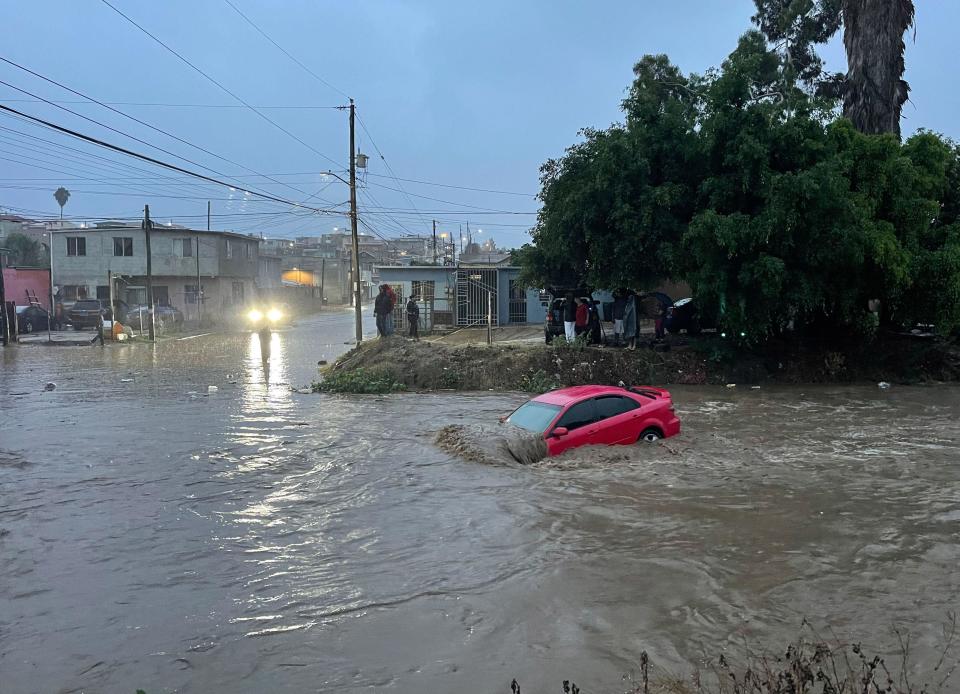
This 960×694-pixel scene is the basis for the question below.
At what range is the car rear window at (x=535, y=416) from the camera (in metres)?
12.2

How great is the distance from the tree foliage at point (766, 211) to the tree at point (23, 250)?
51883 millimetres

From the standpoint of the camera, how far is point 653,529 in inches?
361

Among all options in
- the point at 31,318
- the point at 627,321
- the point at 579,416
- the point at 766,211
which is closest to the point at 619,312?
the point at 627,321

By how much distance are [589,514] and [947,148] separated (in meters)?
18.9

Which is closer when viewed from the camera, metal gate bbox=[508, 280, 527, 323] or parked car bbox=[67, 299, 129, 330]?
metal gate bbox=[508, 280, 527, 323]

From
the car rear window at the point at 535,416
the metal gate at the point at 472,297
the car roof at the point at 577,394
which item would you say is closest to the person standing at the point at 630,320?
the car roof at the point at 577,394

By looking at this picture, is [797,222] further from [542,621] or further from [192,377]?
[192,377]

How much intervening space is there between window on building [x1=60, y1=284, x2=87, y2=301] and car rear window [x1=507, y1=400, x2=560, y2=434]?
41.9 metres

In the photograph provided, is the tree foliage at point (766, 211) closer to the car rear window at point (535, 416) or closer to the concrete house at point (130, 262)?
the car rear window at point (535, 416)

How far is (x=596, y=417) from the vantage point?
12312 millimetres

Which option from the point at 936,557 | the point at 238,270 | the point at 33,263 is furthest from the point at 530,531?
the point at 33,263

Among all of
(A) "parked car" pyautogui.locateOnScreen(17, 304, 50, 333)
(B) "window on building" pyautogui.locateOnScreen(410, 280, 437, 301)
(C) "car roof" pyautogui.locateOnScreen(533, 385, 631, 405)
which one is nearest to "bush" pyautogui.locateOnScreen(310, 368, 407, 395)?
(C) "car roof" pyautogui.locateOnScreen(533, 385, 631, 405)

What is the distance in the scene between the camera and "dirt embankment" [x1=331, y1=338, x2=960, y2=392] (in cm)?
2162

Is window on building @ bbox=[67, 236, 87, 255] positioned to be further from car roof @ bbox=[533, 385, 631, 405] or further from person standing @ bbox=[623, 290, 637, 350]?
car roof @ bbox=[533, 385, 631, 405]
